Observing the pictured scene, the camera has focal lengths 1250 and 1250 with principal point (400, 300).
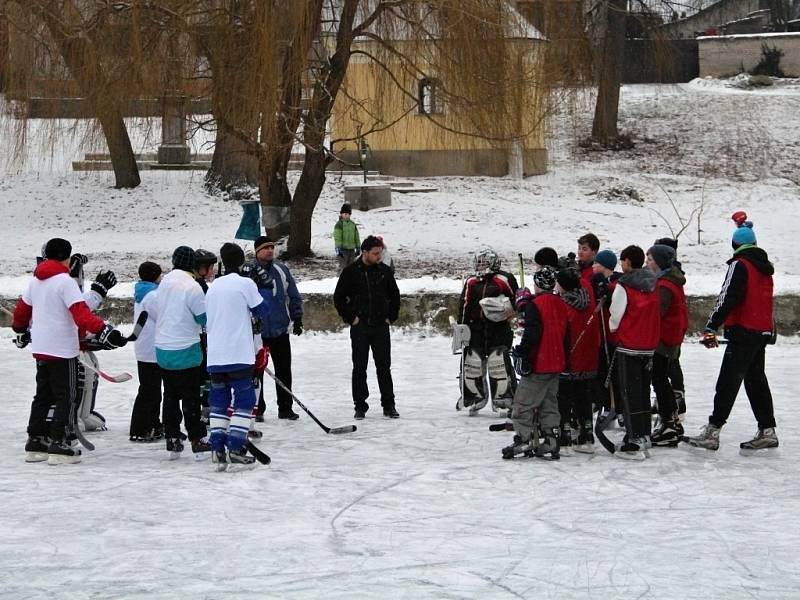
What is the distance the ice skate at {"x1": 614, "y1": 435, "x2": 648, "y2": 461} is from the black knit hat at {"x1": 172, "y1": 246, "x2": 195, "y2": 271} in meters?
3.46

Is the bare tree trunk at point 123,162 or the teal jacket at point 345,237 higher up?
the bare tree trunk at point 123,162

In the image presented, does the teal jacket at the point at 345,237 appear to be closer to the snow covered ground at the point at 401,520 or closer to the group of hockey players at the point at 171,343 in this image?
the snow covered ground at the point at 401,520

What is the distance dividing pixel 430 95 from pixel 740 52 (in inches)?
1062

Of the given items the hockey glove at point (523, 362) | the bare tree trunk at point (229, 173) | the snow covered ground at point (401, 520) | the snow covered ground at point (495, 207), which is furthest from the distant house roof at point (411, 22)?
the hockey glove at point (523, 362)

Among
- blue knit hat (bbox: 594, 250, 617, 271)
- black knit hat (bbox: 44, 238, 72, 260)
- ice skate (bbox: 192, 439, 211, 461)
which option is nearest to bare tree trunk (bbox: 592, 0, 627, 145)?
blue knit hat (bbox: 594, 250, 617, 271)

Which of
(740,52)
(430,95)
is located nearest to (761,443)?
(430,95)

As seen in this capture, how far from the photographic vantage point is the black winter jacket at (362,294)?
1110cm

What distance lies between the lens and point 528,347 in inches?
350

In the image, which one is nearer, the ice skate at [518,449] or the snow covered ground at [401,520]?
the snow covered ground at [401,520]

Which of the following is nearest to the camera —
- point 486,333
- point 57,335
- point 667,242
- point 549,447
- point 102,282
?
point 57,335

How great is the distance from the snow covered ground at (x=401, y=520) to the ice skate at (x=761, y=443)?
0.36 feet

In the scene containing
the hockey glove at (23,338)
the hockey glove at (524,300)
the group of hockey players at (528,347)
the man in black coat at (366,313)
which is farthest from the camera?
the man in black coat at (366,313)

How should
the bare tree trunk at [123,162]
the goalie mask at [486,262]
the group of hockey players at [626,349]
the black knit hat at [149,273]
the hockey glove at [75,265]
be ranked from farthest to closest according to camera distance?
the bare tree trunk at [123,162] < the goalie mask at [486,262] < the black knit hat at [149,273] < the hockey glove at [75,265] < the group of hockey players at [626,349]

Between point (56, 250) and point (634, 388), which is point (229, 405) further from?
point (634, 388)
